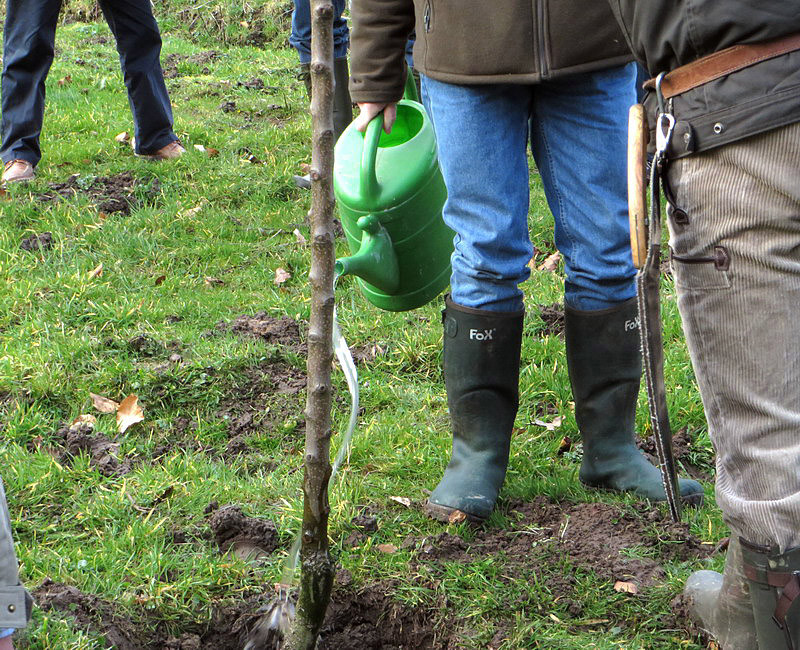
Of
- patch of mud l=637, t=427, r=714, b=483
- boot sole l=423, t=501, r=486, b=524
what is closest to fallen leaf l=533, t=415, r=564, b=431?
patch of mud l=637, t=427, r=714, b=483

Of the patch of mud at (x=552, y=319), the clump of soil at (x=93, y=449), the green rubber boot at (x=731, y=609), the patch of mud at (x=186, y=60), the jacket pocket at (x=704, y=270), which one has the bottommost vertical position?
the patch of mud at (x=186, y=60)

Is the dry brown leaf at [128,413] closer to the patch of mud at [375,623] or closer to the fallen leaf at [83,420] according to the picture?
the fallen leaf at [83,420]

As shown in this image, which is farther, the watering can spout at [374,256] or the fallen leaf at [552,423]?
the fallen leaf at [552,423]

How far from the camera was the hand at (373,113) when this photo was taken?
2.47 metres

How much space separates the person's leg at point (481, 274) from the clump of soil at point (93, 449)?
0.99 meters

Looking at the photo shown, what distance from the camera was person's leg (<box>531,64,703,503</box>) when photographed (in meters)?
2.36

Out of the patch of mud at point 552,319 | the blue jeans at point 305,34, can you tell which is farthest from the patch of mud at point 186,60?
the patch of mud at point 552,319

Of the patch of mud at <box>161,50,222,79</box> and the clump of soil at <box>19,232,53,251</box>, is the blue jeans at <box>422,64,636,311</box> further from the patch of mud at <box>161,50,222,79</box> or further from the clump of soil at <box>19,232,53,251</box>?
the patch of mud at <box>161,50,222,79</box>

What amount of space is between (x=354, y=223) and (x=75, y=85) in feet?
18.5

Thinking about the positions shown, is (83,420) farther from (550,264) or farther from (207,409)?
(550,264)

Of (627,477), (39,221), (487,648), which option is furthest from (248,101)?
(487,648)

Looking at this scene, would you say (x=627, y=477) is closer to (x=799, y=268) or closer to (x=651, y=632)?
(x=651, y=632)

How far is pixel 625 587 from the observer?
7.35 ft

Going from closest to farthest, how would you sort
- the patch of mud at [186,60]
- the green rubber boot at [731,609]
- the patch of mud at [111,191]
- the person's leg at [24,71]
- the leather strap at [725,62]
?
the leather strap at [725,62] → the green rubber boot at [731,609] → the patch of mud at [111,191] → the person's leg at [24,71] → the patch of mud at [186,60]
